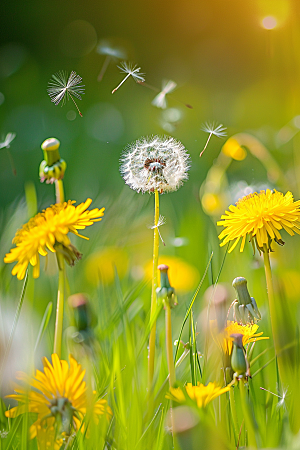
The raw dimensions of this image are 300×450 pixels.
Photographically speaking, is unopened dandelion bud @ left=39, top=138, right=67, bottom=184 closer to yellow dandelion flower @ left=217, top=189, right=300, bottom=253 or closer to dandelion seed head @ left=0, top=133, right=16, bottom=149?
yellow dandelion flower @ left=217, top=189, right=300, bottom=253

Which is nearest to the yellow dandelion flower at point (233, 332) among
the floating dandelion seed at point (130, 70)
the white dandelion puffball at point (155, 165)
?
the white dandelion puffball at point (155, 165)

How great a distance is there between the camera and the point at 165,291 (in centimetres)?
21

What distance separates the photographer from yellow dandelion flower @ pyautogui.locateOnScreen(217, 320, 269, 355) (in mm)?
220

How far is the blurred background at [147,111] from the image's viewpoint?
0.44 m

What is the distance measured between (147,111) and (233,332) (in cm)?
35

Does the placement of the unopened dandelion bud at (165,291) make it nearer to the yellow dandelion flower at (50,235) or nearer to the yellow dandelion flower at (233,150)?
the yellow dandelion flower at (50,235)

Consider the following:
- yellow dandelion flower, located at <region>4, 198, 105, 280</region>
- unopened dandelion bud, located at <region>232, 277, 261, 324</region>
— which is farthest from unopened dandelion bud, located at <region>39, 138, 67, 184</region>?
unopened dandelion bud, located at <region>232, 277, 261, 324</region>

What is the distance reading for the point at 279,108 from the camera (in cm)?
54

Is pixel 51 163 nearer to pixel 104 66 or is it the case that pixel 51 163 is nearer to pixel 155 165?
pixel 155 165

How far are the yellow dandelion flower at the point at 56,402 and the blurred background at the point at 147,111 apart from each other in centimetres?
18

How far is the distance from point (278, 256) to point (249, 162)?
0.18 metres

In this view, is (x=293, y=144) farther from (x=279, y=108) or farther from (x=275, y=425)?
(x=275, y=425)

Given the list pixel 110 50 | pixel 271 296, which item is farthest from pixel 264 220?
pixel 110 50

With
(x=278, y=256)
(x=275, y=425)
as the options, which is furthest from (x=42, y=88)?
(x=275, y=425)
